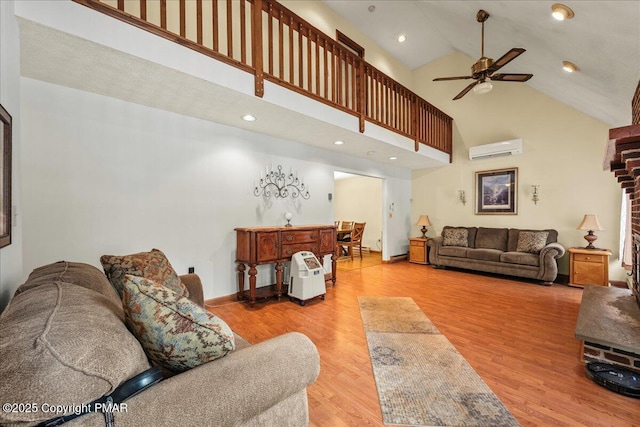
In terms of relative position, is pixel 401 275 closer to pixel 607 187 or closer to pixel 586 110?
pixel 607 187

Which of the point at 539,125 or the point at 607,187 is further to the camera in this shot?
the point at 539,125

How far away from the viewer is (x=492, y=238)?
5426 mm

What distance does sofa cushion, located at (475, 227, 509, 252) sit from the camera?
531 cm

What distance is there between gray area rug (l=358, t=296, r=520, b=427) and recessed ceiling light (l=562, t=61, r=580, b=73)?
3246 millimetres

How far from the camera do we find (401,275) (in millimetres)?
5148

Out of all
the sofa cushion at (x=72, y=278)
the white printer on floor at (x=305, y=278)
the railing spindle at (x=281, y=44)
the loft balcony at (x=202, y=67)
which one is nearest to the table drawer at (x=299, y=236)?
the white printer on floor at (x=305, y=278)

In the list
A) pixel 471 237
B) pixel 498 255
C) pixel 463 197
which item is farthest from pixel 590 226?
pixel 463 197

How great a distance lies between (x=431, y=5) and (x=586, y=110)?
2981 millimetres

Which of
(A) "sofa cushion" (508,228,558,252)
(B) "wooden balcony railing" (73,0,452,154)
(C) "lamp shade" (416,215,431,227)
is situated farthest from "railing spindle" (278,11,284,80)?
(A) "sofa cushion" (508,228,558,252)

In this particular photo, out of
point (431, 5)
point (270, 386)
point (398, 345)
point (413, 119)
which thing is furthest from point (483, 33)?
point (270, 386)

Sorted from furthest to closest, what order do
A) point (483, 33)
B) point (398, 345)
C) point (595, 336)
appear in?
Answer: 1. point (483, 33)
2. point (398, 345)
3. point (595, 336)

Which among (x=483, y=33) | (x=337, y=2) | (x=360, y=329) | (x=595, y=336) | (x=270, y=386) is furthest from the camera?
(x=337, y=2)

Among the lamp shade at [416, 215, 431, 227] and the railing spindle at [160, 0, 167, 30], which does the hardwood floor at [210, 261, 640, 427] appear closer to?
the lamp shade at [416, 215, 431, 227]

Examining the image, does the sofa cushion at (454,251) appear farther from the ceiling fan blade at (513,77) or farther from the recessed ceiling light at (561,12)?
the recessed ceiling light at (561,12)
